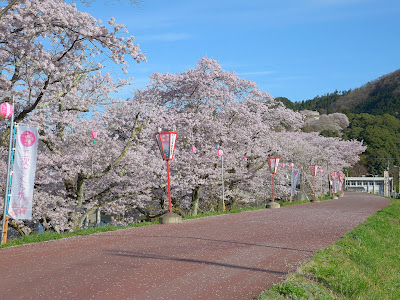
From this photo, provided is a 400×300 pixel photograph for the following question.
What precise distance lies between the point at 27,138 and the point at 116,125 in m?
10.2

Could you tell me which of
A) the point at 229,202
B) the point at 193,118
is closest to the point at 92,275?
the point at 193,118

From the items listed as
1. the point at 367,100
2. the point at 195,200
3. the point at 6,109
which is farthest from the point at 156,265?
the point at 367,100

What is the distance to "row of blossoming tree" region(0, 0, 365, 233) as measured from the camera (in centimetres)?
1044

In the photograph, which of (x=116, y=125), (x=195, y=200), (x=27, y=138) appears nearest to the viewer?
(x=27, y=138)

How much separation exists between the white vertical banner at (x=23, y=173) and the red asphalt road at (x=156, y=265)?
102 centimetres

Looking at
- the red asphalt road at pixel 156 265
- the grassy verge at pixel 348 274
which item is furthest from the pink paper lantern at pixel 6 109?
the grassy verge at pixel 348 274

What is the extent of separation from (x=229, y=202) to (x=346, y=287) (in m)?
22.2

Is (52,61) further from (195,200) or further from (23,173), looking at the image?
(195,200)

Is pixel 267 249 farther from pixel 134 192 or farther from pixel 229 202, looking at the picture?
pixel 229 202

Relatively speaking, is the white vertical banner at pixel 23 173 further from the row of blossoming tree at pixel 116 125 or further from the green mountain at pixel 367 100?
the green mountain at pixel 367 100

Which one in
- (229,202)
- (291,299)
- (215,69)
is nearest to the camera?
(291,299)

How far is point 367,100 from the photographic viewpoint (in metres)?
137

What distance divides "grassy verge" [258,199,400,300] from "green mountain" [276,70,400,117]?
104673mm

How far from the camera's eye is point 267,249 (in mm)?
7520
